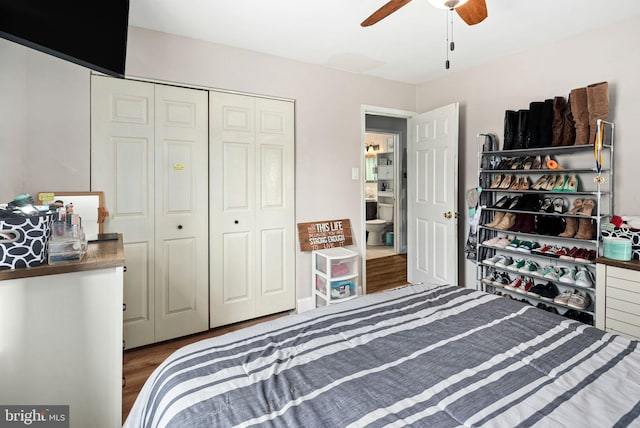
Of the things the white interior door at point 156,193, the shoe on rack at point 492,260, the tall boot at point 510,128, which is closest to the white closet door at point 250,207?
the white interior door at point 156,193

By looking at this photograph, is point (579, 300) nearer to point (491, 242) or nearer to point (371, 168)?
point (491, 242)

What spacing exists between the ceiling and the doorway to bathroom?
5.03 ft

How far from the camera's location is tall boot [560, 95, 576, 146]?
8.34ft

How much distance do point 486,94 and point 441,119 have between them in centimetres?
47

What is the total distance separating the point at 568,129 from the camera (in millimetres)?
2561

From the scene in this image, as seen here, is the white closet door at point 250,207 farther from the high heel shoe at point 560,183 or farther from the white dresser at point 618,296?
the white dresser at point 618,296

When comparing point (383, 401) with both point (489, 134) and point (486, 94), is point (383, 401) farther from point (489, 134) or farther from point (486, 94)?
point (486, 94)

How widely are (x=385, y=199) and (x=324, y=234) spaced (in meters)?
3.25

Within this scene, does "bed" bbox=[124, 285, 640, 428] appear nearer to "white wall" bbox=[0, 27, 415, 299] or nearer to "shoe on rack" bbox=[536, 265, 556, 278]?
"shoe on rack" bbox=[536, 265, 556, 278]

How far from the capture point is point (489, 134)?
3184 millimetres

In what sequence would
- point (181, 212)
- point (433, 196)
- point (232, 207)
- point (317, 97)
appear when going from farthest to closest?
point (433, 196) → point (317, 97) → point (232, 207) → point (181, 212)

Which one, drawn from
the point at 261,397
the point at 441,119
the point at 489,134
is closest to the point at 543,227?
the point at 489,134

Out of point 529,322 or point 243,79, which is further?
point 243,79

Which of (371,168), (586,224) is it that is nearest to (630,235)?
(586,224)
